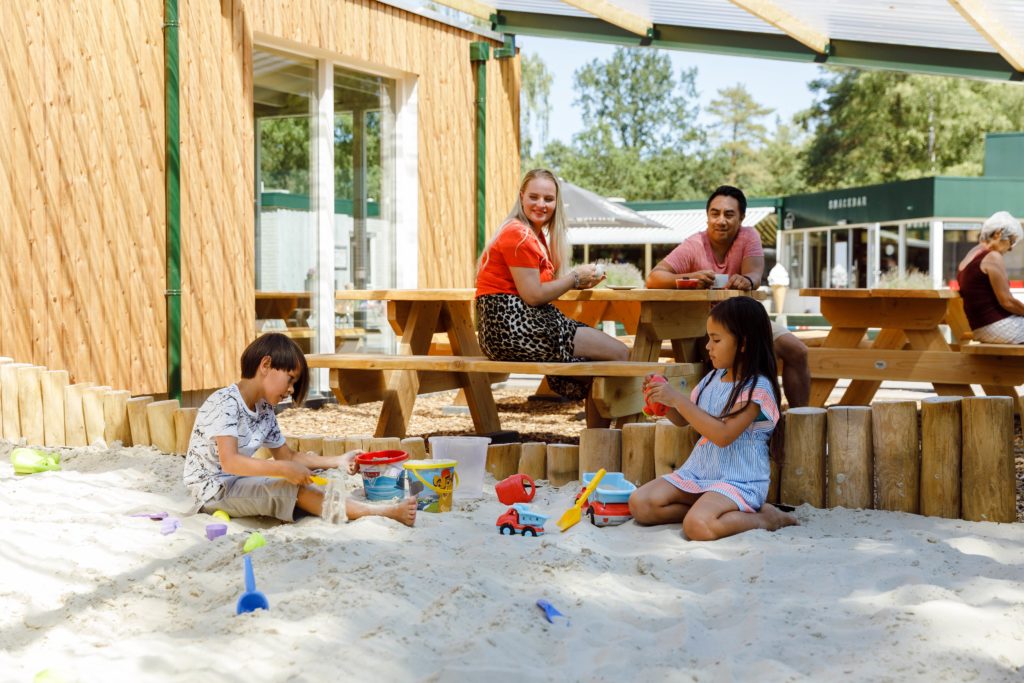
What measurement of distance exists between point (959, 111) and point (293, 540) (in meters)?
41.6

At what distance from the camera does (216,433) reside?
3908mm

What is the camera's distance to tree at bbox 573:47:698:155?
64750mm

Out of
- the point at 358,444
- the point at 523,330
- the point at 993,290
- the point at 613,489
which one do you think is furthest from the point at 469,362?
the point at 993,290

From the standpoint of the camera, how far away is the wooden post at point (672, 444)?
429 cm

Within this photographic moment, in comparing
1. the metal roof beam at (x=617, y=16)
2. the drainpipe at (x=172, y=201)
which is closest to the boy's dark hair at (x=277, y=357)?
the drainpipe at (x=172, y=201)

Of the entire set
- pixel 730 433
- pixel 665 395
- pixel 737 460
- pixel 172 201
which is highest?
pixel 172 201

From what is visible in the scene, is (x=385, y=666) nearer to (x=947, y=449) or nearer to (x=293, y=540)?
(x=293, y=540)

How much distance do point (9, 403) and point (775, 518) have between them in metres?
4.18

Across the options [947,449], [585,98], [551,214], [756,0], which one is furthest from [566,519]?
[585,98]

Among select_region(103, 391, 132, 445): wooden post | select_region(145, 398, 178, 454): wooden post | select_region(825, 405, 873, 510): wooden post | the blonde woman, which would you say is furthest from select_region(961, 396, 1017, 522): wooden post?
Answer: select_region(103, 391, 132, 445): wooden post

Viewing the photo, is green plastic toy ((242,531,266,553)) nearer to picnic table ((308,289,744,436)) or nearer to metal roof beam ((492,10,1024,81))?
picnic table ((308,289,744,436))

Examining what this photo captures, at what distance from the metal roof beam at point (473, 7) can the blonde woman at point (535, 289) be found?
15.3 ft

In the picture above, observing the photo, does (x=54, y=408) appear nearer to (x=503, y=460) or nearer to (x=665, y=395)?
(x=503, y=460)

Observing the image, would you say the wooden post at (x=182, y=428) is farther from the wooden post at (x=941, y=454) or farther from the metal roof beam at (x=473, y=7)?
the metal roof beam at (x=473, y=7)
